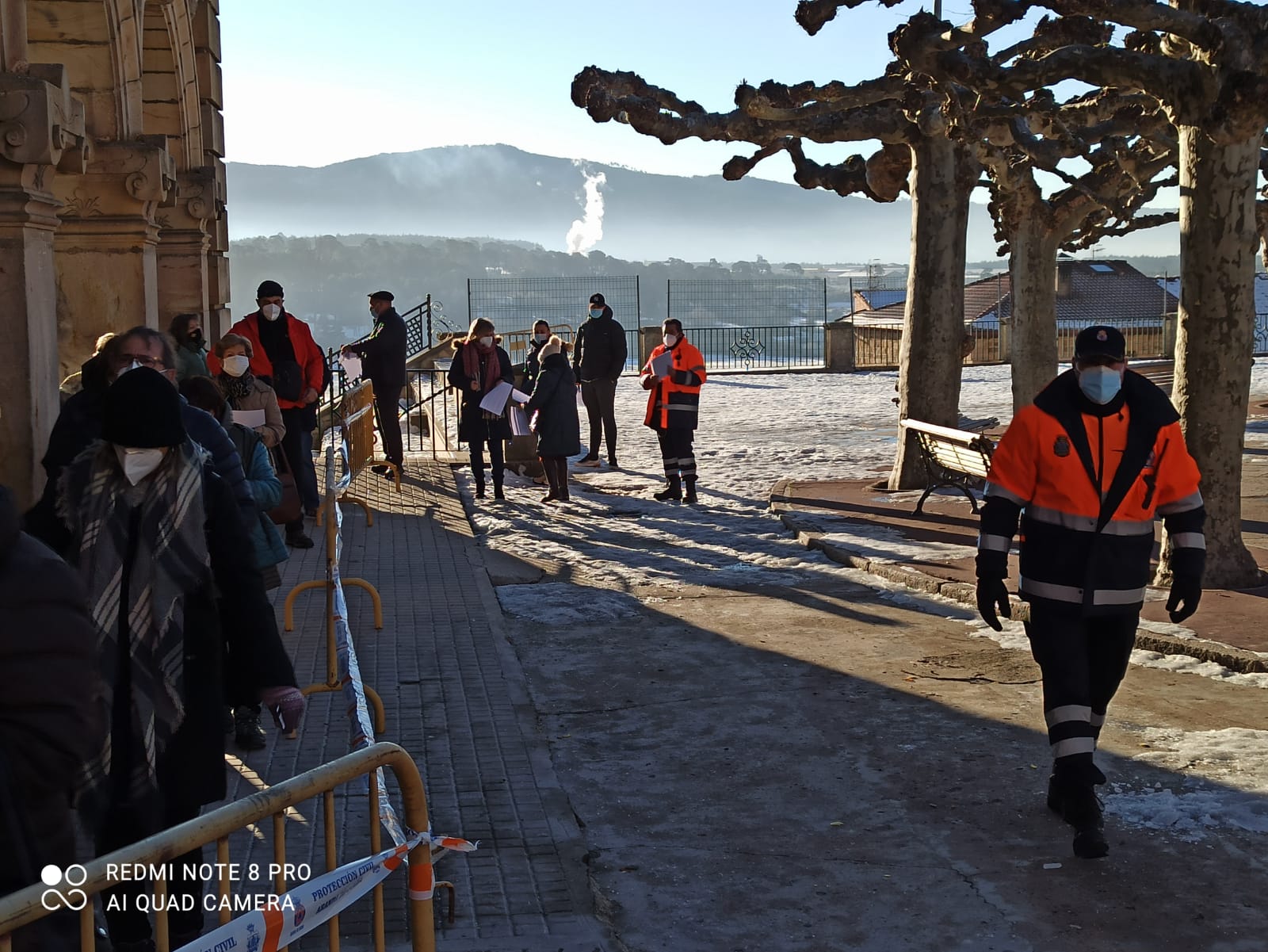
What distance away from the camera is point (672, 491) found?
48.1 ft

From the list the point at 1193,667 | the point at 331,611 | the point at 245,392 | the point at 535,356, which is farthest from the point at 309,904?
the point at 535,356

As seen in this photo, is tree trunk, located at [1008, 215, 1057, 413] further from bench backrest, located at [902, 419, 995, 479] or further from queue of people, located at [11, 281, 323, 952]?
queue of people, located at [11, 281, 323, 952]

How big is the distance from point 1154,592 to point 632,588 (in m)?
3.52

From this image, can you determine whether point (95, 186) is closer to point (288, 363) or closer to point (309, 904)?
point (288, 363)

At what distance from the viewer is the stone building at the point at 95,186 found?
7.68 meters

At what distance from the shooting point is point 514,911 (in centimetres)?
482

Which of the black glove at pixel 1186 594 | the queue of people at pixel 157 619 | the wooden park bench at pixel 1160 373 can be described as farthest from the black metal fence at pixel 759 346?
the queue of people at pixel 157 619

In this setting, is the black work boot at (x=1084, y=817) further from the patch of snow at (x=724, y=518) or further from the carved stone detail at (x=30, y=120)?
the carved stone detail at (x=30, y=120)

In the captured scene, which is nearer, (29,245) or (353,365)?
(29,245)

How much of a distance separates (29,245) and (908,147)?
386 inches

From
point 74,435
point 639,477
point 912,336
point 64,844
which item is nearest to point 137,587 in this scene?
point 64,844

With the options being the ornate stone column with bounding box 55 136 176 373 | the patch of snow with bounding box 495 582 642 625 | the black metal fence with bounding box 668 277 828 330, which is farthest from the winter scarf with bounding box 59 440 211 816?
the black metal fence with bounding box 668 277 828 330

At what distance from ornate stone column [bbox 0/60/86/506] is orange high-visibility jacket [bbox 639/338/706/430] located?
696cm

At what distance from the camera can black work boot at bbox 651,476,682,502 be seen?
14602 millimetres
